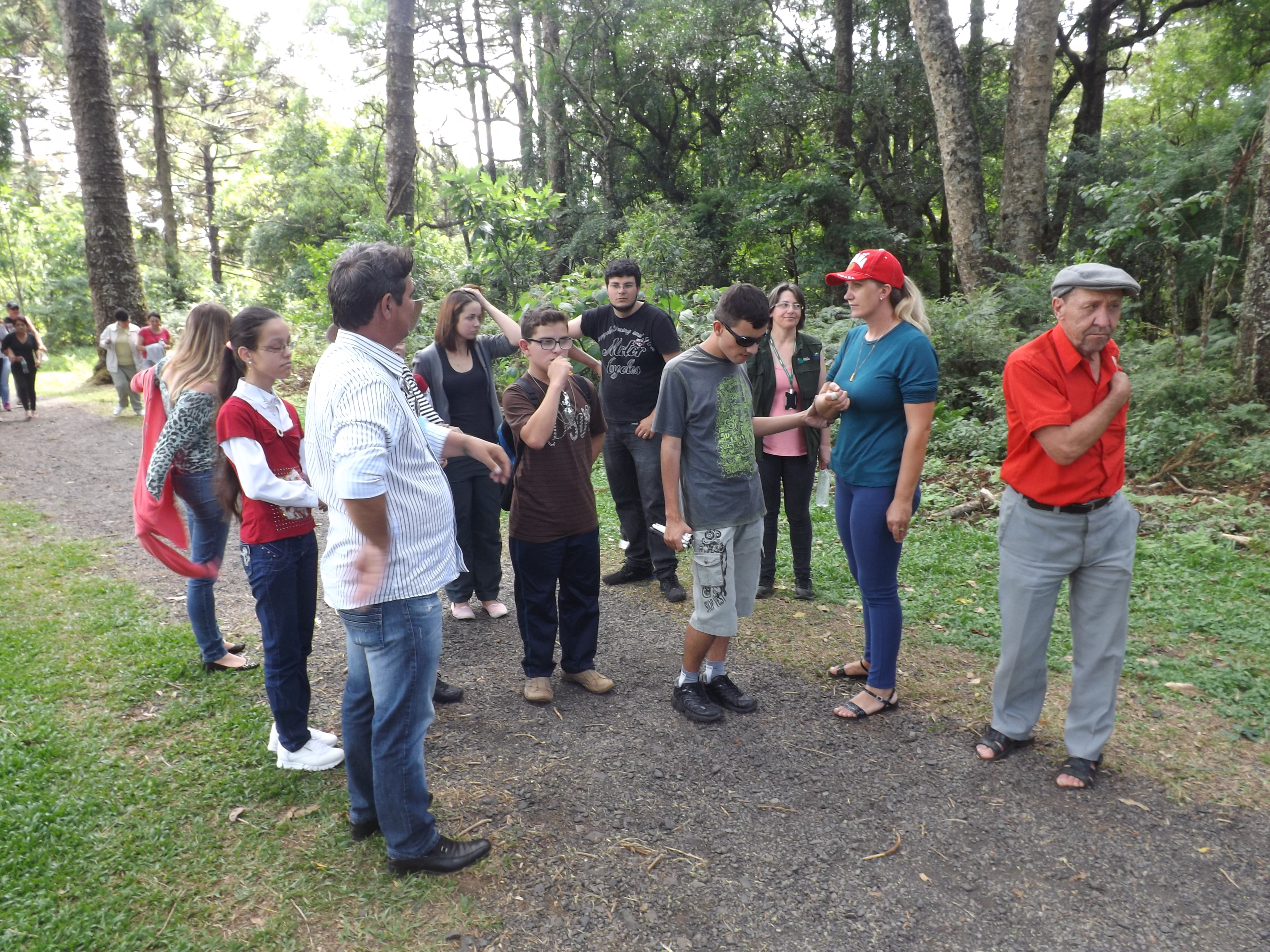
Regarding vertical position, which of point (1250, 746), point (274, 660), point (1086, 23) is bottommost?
point (1250, 746)

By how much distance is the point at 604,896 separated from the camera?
9.22 feet

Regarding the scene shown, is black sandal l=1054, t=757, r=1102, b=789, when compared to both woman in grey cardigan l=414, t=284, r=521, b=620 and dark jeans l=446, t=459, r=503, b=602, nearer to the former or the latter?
dark jeans l=446, t=459, r=503, b=602

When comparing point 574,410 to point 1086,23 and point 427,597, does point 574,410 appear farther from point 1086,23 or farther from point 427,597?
point 1086,23

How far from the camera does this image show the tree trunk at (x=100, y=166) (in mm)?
14125

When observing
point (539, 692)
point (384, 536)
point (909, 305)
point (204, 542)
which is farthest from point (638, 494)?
point (384, 536)

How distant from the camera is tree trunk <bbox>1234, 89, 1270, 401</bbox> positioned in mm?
7305

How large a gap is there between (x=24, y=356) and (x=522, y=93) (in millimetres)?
17329

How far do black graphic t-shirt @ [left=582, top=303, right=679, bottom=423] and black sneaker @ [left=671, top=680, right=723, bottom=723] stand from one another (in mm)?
2226

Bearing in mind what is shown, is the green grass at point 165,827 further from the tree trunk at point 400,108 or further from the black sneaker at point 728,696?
the tree trunk at point 400,108

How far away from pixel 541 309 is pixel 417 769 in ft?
7.21

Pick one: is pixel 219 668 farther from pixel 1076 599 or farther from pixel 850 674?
pixel 1076 599

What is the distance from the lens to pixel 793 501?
5594 mm

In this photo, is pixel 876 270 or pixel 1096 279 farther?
pixel 876 270

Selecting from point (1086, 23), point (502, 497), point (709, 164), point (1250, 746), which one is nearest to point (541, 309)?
point (502, 497)
